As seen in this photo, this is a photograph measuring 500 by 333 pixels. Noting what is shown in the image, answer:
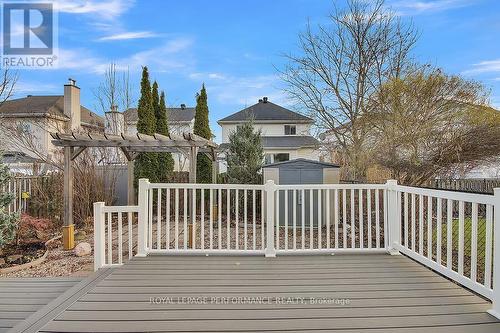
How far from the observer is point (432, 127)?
717cm

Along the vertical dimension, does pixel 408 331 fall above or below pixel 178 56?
below

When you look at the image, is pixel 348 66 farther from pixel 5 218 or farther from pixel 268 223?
pixel 5 218

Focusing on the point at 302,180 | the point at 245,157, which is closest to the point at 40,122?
the point at 245,157

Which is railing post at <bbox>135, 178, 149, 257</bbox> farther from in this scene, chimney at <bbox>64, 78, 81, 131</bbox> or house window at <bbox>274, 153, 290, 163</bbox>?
house window at <bbox>274, 153, 290, 163</bbox>

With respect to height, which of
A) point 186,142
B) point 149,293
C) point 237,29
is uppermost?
point 237,29

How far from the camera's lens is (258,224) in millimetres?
8570

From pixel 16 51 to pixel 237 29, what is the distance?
16.9ft

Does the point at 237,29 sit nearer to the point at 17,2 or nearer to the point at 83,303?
the point at 17,2

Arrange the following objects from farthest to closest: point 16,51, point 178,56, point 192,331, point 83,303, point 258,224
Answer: point 178,56 < point 258,224 < point 16,51 < point 83,303 < point 192,331

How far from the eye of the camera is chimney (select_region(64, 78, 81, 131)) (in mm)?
12547

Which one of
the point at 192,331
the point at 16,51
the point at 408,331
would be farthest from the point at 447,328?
the point at 16,51

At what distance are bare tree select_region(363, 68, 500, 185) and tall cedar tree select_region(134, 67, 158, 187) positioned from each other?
20.7 feet

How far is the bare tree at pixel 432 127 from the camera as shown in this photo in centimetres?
654

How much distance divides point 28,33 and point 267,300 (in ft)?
23.6
